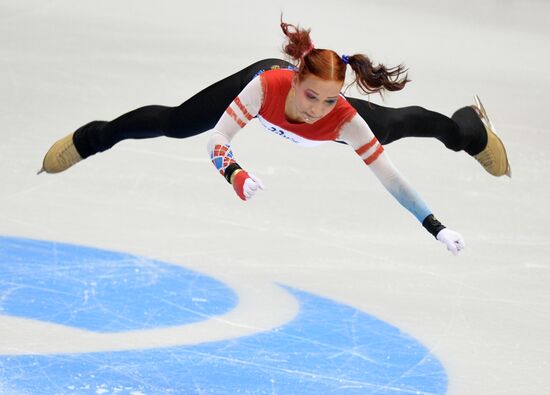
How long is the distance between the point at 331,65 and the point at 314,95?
13 centimetres

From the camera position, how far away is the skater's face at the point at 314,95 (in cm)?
391

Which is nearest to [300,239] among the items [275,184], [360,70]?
[275,184]

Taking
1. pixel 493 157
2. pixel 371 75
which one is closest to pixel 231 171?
pixel 371 75

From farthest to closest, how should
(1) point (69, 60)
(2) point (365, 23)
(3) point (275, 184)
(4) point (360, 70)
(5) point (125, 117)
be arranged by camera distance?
(2) point (365, 23), (1) point (69, 60), (3) point (275, 184), (5) point (125, 117), (4) point (360, 70)

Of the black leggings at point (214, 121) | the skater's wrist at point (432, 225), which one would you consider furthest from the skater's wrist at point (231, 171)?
the black leggings at point (214, 121)

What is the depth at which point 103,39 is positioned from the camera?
9547 millimetres

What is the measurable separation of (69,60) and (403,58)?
3.31m

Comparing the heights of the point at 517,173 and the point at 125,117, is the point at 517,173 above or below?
above

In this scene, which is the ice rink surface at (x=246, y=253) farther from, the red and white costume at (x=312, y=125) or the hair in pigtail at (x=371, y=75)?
the hair in pigtail at (x=371, y=75)

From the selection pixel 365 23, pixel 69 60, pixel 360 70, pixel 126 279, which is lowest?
pixel 126 279

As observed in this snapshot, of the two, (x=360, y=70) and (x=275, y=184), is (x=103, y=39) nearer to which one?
(x=275, y=184)

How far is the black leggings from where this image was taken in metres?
4.76

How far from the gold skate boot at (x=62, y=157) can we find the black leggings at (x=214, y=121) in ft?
0.17

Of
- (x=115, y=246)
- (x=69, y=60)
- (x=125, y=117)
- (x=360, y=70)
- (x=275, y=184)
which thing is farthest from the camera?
(x=69, y=60)
